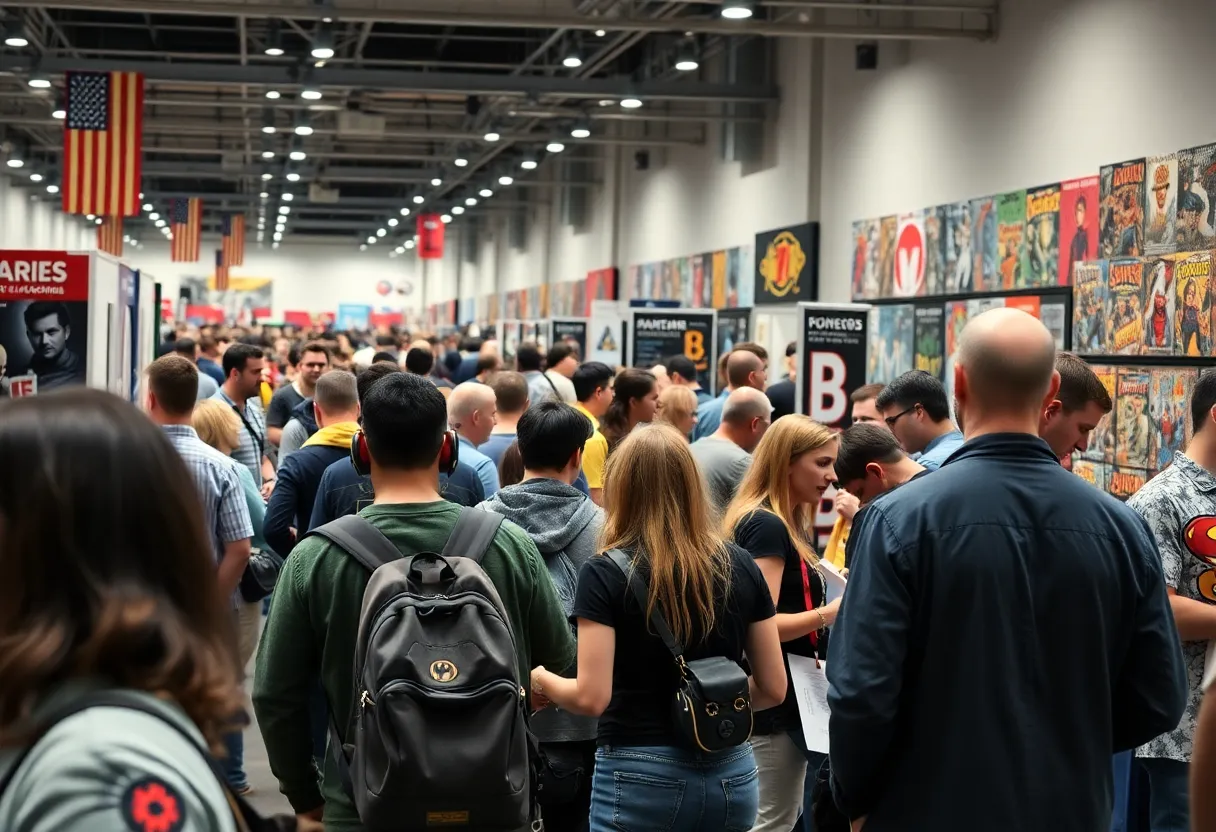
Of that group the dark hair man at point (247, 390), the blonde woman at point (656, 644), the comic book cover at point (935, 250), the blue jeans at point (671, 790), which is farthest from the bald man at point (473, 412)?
the comic book cover at point (935, 250)

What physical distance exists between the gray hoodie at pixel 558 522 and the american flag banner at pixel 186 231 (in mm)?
29886

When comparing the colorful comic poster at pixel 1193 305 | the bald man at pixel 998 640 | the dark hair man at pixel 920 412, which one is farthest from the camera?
the colorful comic poster at pixel 1193 305

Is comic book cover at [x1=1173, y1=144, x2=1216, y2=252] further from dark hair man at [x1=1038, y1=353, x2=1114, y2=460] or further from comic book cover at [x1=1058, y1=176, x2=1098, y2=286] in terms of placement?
dark hair man at [x1=1038, y1=353, x2=1114, y2=460]

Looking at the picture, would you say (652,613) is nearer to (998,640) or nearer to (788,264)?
(998,640)

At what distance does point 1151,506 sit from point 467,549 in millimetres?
1908

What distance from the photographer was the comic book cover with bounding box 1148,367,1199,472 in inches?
362

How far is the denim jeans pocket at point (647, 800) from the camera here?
11.4 feet

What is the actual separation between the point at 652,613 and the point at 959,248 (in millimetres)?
11006

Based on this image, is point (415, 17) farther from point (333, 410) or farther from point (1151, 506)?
point (1151, 506)

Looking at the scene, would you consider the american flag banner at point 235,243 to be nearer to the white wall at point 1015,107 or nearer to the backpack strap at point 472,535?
the white wall at point 1015,107

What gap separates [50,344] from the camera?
26.1 ft

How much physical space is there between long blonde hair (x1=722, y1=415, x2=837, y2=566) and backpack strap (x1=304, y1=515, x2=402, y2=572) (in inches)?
62.8

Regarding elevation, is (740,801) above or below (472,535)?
below

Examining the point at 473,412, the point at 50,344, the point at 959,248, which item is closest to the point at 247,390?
the point at 50,344
